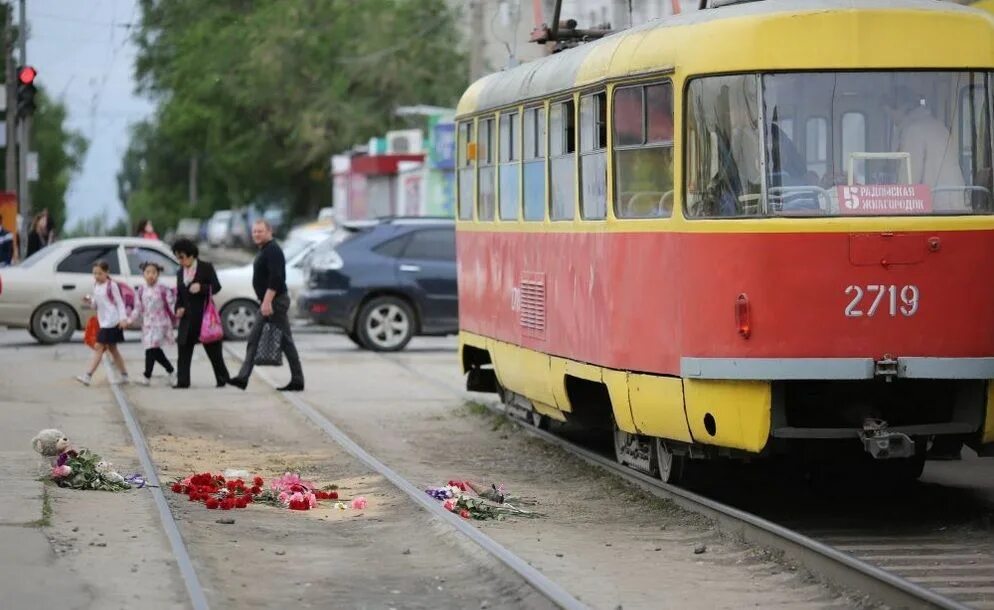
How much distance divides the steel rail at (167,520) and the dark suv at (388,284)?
818 centimetres

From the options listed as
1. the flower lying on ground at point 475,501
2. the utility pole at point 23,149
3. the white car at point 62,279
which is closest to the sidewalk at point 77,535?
the flower lying on ground at point 475,501

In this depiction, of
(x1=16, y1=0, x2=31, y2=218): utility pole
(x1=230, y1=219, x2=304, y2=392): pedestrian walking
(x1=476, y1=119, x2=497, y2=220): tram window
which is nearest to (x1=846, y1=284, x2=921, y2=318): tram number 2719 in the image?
(x1=476, y1=119, x2=497, y2=220): tram window

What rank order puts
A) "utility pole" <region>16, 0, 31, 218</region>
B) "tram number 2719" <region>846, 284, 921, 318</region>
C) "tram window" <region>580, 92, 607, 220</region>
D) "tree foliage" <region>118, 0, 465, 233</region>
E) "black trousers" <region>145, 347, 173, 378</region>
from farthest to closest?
1. "tree foliage" <region>118, 0, 465, 233</region>
2. "utility pole" <region>16, 0, 31, 218</region>
3. "black trousers" <region>145, 347, 173, 378</region>
4. "tram window" <region>580, 92, 607, 220</region>
5. "tram number 2719" <region>846, 284, 921, 318</region>

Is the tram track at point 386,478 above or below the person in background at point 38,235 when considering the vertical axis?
below

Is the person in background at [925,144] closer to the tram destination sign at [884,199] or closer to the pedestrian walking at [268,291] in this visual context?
the tram destination sign at [884,199]

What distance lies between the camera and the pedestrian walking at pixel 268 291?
794 inches

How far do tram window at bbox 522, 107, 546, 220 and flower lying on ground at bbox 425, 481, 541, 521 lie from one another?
7.57ft

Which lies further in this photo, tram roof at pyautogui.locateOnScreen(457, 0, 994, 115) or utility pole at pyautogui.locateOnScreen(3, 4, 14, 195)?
utility pole at pyautogui.locateOnScreen(3, 4, 14, 195)

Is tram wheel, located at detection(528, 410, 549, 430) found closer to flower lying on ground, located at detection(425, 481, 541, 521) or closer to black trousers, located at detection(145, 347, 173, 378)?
flower lying on ground, located at detection(425, 481, 541, 521)

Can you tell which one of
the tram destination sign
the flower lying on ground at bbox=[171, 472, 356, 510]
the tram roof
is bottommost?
the flower lying on ground at bbox=[171, 472, 356, 510]

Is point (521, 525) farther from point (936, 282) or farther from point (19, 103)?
point (19, 103)

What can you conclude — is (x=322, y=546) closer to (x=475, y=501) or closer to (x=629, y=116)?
(x=475, y=501)

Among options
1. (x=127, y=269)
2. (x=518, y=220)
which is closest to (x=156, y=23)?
(x=127, y=269)

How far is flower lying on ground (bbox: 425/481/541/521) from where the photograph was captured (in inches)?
484
